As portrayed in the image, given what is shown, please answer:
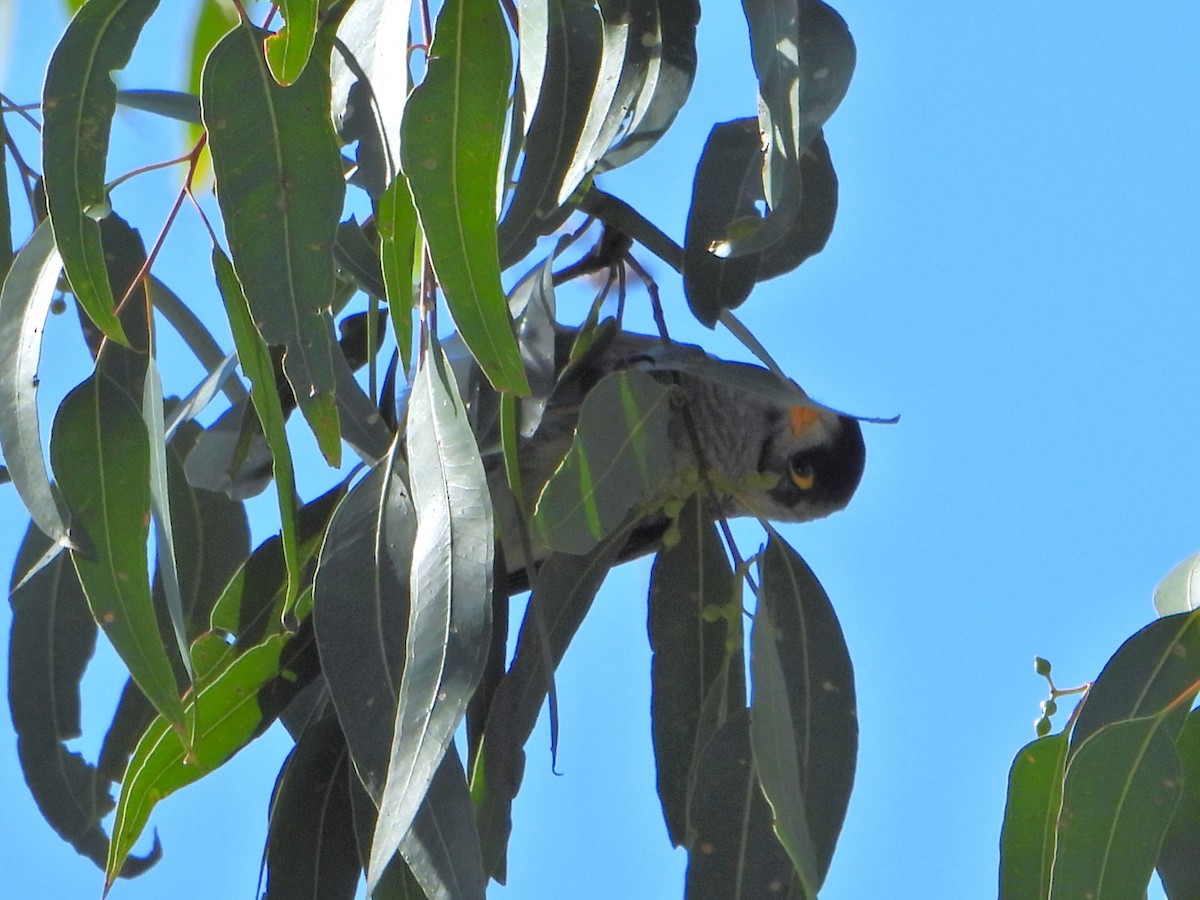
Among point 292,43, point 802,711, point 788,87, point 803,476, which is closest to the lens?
point 292,43

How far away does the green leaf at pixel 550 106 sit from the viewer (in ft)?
3.49

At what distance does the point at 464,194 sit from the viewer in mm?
983

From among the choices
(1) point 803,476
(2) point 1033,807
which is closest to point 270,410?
(2) point 1033,807

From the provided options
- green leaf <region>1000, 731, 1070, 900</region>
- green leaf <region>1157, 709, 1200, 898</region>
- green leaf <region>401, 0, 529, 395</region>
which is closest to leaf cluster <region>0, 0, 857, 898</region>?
green leaf <region>401, 0, 529, 395</region>

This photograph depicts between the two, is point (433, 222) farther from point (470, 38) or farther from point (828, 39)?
point (828, 39)

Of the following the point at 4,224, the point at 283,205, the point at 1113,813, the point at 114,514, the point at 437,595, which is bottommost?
the point at 1113,813

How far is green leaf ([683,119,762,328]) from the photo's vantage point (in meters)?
1.23

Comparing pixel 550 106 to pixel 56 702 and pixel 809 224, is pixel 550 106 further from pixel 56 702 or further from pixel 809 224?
pixel 56 702

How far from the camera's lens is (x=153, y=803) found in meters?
1.17

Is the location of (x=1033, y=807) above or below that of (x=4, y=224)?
below

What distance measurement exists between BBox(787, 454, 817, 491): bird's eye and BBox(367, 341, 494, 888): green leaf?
3.98 feet

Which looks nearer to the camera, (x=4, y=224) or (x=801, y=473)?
(x=4, y=224)

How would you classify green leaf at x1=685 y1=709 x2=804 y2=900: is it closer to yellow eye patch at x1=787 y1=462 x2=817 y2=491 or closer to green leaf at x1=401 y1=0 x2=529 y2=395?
green leaf at x1=401 y1=0 x2=529 y2=395

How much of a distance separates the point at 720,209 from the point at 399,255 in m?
0.30
